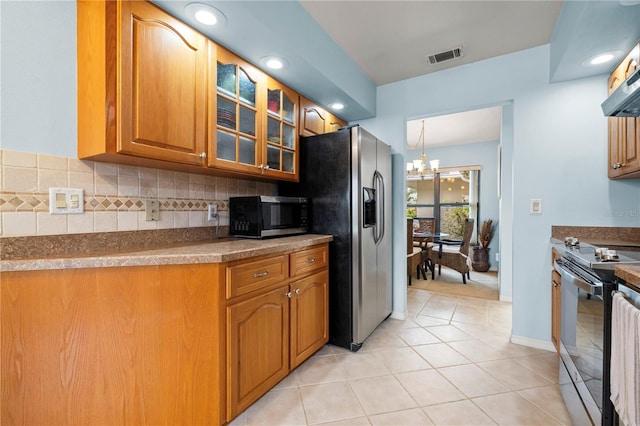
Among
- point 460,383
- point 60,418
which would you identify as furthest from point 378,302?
point 60,418

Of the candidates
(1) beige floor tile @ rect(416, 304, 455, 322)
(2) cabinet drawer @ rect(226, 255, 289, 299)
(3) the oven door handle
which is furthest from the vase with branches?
(2) cabinet drawer @ rect(226, 255, 289, 299)

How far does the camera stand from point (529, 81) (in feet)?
7.73

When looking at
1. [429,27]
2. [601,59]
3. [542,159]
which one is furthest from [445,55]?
[542,159]

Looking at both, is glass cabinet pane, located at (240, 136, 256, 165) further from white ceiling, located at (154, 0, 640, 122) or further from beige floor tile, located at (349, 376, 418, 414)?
beige floor tile, located at (349, 376, 418, 414)

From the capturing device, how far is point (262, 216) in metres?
1.94

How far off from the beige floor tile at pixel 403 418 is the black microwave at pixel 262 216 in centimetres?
128

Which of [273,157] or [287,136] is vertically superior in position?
[287,136]

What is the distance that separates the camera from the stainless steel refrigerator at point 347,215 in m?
2.19

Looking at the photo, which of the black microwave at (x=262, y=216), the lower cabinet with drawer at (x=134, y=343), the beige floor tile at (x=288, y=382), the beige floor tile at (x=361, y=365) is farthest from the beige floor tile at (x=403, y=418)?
the black microwave at (x=262, y=216)

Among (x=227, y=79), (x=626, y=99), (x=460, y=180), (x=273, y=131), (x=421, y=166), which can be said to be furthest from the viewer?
(x=460, y=180)

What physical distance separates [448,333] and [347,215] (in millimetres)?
1514

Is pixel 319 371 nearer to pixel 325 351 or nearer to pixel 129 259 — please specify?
pixel 325 351

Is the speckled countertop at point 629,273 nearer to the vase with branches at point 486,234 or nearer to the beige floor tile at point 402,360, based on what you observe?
the beige floor tile at point 402,360

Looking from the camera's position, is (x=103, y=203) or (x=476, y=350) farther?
(x=476, y=350)
